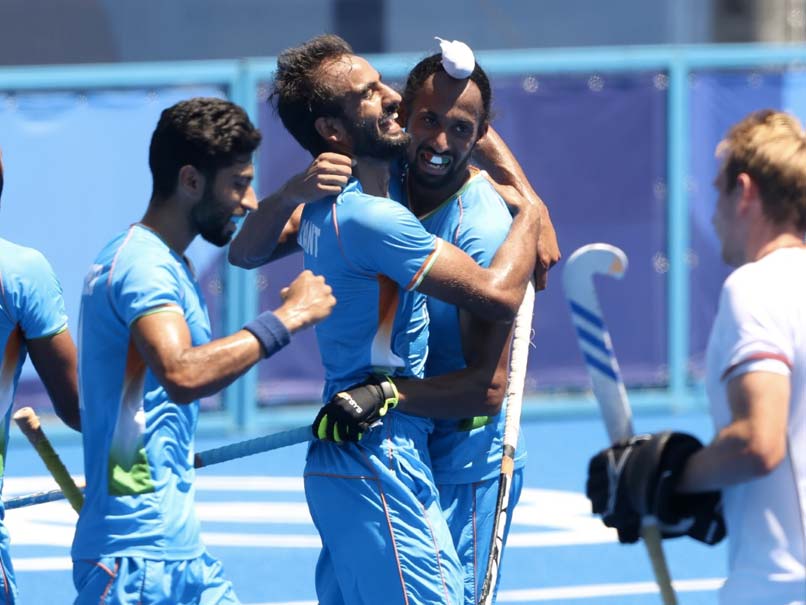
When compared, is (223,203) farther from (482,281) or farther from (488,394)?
(488,394)

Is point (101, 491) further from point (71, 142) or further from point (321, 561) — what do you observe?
point (71, 142)

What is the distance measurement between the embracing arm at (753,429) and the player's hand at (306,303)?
102 cm

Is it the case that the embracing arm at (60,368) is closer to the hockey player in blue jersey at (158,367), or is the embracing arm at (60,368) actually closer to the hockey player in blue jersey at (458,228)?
the hockey player in blue jersey at (158,367)

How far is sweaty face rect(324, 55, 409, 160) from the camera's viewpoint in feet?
13.0

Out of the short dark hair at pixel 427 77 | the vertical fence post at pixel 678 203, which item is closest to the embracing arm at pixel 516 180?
the short dark hair at pixel 427 77

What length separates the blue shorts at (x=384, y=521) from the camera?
12.5 feet

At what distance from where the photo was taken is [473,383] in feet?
13.1

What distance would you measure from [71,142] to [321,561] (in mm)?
6039

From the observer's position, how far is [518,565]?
278 inches

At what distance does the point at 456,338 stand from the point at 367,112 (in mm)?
684

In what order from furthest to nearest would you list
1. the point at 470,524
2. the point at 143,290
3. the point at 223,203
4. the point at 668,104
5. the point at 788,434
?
the point at 668,104 < the point at 470,524 < the point at 223,203 < the point at 143,290 < the point at 788,434

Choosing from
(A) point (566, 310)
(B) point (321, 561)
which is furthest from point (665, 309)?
(B) point (321, 561)

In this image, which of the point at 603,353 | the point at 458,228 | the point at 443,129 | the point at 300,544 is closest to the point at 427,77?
the point at 443,129

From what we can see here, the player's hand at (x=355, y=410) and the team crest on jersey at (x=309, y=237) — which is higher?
the team crest on jersey at (x=309, y=237)
